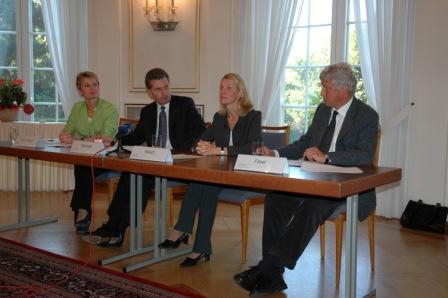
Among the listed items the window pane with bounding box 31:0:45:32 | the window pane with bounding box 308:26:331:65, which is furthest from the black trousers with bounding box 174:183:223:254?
the window pane with bounding box 31:0:45:32

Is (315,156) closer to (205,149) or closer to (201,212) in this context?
(205,149)

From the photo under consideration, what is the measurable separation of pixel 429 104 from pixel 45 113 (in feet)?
12.8

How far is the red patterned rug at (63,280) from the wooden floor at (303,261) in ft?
0.42

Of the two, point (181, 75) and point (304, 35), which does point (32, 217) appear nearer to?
point (181, 75)

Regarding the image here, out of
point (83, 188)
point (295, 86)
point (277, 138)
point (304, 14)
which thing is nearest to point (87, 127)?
point (83, 188)

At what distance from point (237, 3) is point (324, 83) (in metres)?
2.59

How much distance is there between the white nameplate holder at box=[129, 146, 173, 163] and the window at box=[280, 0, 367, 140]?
8.39 ft

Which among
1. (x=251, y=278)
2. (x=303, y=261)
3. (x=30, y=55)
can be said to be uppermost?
(x=30, y=55)

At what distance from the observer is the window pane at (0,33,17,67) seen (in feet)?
17.8

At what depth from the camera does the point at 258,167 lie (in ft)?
6.38

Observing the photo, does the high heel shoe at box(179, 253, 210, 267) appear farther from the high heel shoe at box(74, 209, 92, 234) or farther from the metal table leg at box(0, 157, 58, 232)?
the metal table leg at box(0, 157, 58, 232)

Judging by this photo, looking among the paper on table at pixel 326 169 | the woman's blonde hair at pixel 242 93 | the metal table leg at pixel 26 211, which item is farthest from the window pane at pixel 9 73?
the paper on table at pixel 326 169

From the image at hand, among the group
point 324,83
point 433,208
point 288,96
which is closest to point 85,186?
point 324,83

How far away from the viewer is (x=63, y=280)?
8.23 feet
